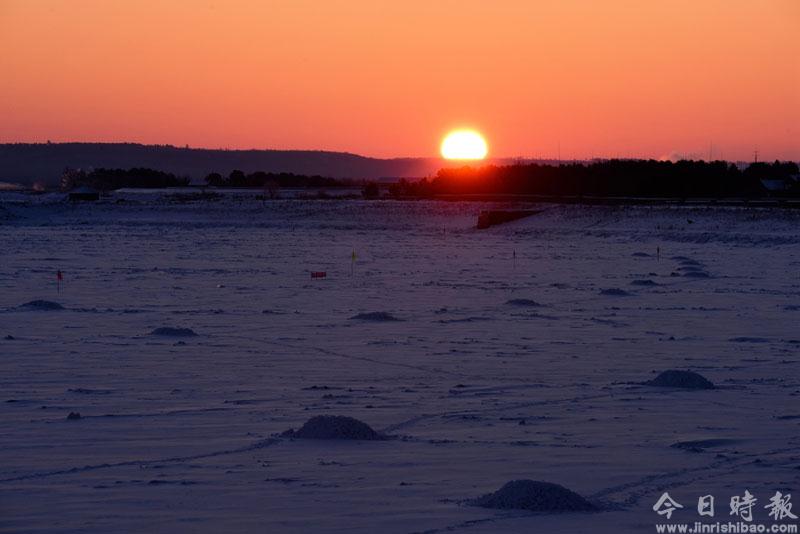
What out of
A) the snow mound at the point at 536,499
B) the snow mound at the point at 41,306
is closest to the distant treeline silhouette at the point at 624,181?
the snow mound at the point at 41,306

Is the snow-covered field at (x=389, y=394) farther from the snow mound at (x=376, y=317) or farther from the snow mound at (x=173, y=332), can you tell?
the snow mound at (x=173, y=332)

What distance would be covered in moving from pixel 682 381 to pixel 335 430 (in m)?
4.64

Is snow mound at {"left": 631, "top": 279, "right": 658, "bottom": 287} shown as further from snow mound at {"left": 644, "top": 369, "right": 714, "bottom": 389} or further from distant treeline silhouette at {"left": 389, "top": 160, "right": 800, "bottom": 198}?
distant treeline silhouette at {"left": 389, "top": 160, "right": 800, "bottom": 198}

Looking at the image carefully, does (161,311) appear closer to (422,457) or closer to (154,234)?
(422,457)

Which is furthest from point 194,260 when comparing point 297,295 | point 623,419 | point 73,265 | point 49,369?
point 623,419

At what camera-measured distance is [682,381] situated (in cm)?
1432

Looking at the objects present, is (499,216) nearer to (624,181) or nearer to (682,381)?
(624,181)

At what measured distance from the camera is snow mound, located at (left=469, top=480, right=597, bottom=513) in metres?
9.02

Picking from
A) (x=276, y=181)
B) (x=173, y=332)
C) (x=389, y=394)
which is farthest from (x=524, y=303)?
(x=276, y=181)

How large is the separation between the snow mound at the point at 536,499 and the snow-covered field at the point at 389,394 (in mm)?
154

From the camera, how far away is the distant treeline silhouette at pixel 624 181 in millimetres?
75938

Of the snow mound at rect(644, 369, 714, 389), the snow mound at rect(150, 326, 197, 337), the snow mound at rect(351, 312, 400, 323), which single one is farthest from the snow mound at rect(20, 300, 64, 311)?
the snow mound at rect(644, 369, 714, 389)

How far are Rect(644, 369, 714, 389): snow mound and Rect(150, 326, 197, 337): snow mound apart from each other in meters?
7.43

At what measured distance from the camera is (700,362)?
1677 centimetres
